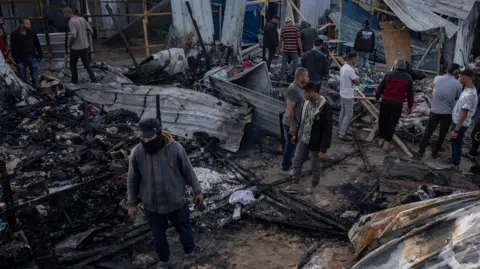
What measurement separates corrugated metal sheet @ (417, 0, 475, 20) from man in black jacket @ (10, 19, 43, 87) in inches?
437

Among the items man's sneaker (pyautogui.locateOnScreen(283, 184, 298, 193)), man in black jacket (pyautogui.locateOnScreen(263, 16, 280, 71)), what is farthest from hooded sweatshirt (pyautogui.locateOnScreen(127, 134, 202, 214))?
man in black jacket (pyautogui.locateOnScreen(263, 16, 280, 71))

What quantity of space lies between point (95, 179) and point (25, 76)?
5905mm

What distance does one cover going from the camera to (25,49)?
10.0 metres

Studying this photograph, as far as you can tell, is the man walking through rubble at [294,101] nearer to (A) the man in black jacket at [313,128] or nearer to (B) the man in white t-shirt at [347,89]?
(A) the man in black jacket at [313,128]

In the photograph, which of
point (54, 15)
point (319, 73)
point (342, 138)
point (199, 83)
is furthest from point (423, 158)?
point (54, 15)

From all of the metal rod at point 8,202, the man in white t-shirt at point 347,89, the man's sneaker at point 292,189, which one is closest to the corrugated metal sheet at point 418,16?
the man in white t-shirt at point 347,89

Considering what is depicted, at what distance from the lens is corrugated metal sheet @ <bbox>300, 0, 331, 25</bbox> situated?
1819 centimetres

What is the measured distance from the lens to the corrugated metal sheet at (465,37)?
13617 millimetres

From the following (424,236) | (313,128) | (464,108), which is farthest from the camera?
(464,108)

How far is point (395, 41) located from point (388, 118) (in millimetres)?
7075

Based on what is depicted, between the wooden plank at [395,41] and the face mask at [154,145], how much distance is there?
38.5ft

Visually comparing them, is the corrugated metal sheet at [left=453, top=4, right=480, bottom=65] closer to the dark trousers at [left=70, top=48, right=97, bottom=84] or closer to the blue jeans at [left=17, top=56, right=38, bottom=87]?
the dark trousers at [left=70, top=48, right=97, bottom=84]

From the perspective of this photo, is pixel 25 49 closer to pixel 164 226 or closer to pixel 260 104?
pixel 260 104

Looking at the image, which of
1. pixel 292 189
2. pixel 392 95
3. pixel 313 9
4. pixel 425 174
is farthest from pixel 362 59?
pixel 292 189
